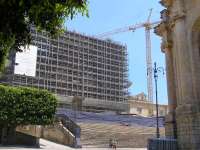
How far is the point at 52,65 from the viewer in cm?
10175

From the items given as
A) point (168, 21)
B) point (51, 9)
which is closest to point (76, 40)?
point (168, 21)

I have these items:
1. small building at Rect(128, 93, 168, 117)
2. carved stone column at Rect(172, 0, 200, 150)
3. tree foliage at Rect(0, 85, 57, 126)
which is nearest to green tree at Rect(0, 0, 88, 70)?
carved stone column at Rect(172, 0, 200, 150)

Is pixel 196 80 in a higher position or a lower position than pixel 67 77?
lower

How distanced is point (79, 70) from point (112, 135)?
62007mm

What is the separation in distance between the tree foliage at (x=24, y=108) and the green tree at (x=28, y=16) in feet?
104

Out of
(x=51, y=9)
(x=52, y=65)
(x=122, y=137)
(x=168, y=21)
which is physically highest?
(x=52, y=65)

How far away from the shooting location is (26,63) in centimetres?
9194

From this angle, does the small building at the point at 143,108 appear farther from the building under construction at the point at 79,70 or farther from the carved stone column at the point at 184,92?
the carved stone column at the point at 184,92

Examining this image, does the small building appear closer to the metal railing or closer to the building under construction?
the building under construction

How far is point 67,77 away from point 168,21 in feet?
273

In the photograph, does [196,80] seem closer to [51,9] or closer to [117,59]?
[51,9]

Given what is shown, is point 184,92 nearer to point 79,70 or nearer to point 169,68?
point 169,68

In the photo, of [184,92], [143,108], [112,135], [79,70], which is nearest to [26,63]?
[79,70]

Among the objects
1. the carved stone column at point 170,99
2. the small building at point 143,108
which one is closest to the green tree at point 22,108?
the carved stone column at point 170,99
